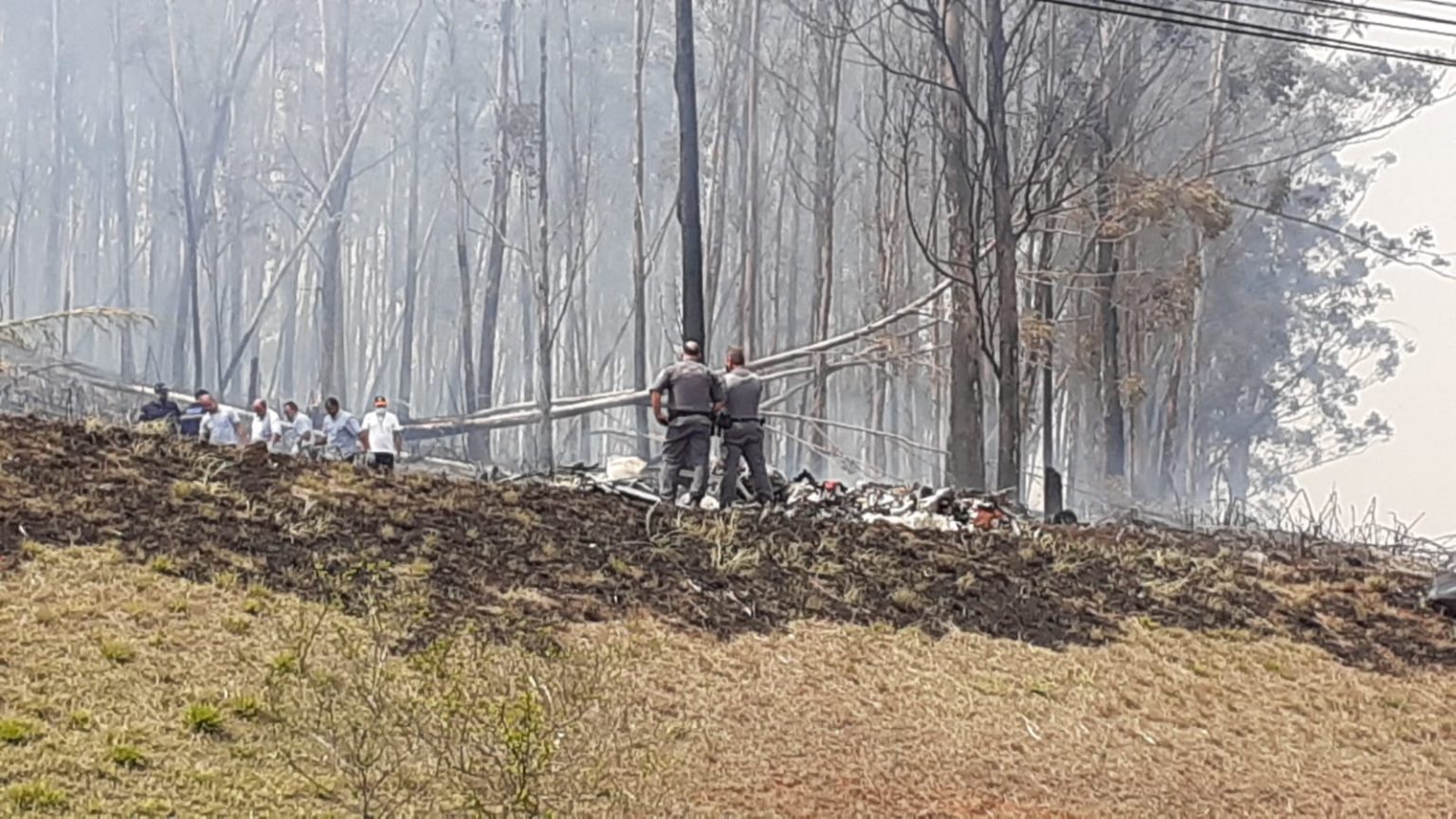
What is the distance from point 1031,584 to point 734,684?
12.0 feet

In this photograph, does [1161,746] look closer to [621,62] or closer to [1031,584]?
[1031,584]

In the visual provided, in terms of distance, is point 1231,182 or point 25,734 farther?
point 1231,182

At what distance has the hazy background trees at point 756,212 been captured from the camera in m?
19.9

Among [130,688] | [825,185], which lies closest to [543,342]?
[825,185]

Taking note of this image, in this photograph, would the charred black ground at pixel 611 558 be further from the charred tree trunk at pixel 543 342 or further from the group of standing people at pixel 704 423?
the charred tree trunk at pixel 543 342

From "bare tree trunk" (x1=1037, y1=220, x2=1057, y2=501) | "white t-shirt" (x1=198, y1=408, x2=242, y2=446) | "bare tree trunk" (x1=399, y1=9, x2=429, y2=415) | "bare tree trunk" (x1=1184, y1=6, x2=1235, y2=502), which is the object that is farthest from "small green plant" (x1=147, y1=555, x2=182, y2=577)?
"bare tree trunk" (x1=399, y1=9, x2=429, y2=415)

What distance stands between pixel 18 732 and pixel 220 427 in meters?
12.5

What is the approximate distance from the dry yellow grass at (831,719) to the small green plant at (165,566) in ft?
0.29

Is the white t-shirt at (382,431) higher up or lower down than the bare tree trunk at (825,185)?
lower down

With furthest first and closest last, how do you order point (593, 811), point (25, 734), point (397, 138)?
1. point (397, 138)
2. point (593, 811)
3. point (25, 734)

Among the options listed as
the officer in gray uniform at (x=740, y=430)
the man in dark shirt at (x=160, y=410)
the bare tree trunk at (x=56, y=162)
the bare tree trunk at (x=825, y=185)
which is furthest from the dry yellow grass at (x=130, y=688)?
the bare tree trunk at (x=56, y=162)

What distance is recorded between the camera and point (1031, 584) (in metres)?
10.1

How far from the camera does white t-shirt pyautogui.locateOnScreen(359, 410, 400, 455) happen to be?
1494 centimetres

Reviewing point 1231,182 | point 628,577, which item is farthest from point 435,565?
point 1231,182
